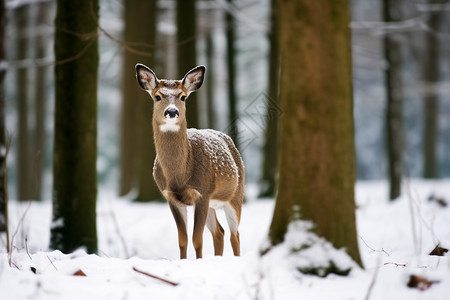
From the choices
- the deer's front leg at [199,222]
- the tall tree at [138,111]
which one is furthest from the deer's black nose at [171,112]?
the tall tree at [138,111]

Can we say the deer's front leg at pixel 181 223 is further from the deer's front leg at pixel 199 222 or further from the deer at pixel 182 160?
the deer's front leg at pixel 199 222

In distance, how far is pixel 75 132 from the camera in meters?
6.28

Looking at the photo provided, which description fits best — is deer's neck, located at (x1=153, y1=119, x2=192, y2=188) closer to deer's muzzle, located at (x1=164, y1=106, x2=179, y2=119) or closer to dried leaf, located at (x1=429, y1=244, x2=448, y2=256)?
deer's muzzle, located at (x1=164, y1=106, x2=179, y2=119)

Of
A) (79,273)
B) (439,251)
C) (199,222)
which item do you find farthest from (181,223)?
(439,251)

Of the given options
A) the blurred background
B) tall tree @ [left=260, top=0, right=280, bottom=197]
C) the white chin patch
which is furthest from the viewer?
tall tree @ [left=260, top=0, right=280, bottom=197]

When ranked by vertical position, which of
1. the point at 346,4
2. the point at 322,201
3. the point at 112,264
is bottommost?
the point at 112,264

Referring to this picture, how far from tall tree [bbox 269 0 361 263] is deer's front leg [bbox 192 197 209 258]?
1494 mm

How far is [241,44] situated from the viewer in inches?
1060

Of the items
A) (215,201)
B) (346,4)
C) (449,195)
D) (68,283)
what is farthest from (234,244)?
(449,195)

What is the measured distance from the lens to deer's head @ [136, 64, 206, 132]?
528 cm

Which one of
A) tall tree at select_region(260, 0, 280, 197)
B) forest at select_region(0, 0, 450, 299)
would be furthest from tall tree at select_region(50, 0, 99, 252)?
tall tree at select_region(260, 0, 280, 197)

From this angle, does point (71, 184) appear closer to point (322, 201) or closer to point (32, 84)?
point (322, 201)

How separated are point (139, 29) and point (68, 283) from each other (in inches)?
380

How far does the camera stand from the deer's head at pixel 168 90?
5.28m
